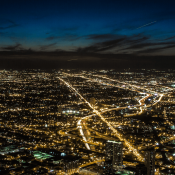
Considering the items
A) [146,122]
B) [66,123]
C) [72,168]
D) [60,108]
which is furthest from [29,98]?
[72,168]

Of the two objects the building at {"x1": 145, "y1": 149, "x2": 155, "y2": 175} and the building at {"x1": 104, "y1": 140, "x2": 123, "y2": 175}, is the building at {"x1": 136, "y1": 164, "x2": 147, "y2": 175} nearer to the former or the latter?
the building at {"x1": 145, "y1": 149, "x2": 155, "y2": 175}

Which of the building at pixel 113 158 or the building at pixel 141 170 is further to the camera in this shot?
the building at pixel 113 158

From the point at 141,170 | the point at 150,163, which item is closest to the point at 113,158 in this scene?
the point at 141,170

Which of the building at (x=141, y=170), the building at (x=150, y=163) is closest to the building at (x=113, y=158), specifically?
the building at (x=141, y=170)

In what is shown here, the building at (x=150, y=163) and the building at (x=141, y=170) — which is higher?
the building at (x=150, y=163)

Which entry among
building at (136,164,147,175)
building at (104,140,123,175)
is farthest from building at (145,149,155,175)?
building at (104,140,123,175)

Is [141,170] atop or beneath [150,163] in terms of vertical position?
beneath

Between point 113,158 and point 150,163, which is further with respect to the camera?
point 113,158

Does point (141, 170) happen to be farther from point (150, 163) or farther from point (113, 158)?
point (113, 158)

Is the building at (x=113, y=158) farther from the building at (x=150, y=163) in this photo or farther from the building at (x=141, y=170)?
the building at (x=150, y=163)

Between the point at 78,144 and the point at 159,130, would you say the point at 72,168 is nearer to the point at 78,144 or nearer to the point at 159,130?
the point at 78,144
